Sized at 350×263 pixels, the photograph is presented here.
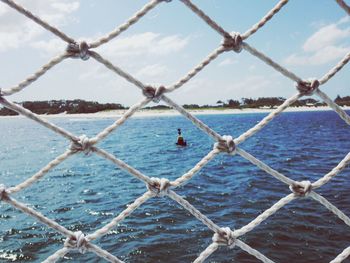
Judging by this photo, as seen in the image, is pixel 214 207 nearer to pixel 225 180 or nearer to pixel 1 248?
pixel 225 180

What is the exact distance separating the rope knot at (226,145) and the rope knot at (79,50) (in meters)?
0.79

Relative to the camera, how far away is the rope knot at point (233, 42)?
72.9 inches

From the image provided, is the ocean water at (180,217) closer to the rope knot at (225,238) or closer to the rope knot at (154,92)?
the rope knot at (225,238)

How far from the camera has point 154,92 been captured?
1787mm

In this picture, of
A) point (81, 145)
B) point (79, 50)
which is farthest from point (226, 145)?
point (79, 50)

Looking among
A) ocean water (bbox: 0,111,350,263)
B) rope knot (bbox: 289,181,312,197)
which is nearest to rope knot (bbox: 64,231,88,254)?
rope knot (bbox: 289,181,312,197)

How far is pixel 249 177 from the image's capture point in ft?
57.0

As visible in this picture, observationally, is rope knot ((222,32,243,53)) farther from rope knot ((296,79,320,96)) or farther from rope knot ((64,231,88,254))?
rope knot ((64,231,88,254))

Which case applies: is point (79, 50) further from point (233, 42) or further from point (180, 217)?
point (180, 217)

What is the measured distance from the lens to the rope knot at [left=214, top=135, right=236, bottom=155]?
1.90m

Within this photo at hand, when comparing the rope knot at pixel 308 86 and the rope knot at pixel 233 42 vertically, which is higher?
the rope knot at pixel 233 42

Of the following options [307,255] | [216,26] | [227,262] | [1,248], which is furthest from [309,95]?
[1,248]

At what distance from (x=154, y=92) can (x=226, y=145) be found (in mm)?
463

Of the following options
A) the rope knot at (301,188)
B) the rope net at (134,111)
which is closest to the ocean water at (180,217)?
the rope knot at (301,188)
